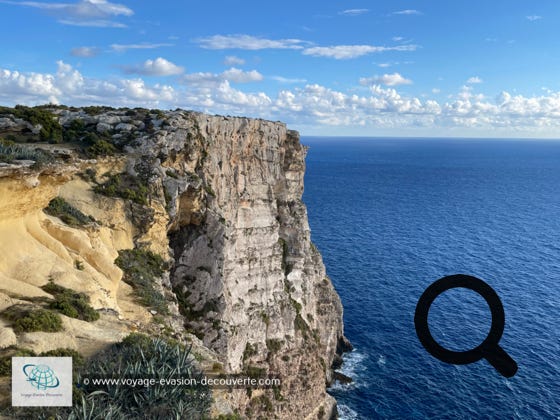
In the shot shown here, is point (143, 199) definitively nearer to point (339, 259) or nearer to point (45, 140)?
point (45, 140)

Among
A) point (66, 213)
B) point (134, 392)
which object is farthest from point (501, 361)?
point (66, 213)

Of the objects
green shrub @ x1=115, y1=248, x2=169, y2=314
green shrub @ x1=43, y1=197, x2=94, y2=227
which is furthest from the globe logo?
green shrub @ x1=43, y1=197, x2=94, y2=227

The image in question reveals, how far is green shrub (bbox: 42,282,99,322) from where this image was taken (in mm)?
19297

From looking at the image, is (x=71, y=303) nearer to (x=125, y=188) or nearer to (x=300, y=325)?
(x=125, y=188)

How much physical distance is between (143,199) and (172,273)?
1377 cm

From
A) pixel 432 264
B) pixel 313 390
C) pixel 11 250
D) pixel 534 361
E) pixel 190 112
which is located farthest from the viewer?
pixel 432 264

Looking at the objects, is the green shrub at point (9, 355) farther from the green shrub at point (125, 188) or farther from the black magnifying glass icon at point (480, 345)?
the green shrub at point (125, 188)

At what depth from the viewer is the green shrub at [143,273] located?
29.2m

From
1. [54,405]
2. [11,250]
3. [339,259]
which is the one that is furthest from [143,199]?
[339,259]

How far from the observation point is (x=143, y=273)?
32281 millimetres

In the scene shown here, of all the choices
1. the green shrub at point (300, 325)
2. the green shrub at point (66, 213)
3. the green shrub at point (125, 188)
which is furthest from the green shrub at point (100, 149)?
the green shrub at point (300, 325)

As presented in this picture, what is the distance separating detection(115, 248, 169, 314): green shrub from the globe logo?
44.2 feet

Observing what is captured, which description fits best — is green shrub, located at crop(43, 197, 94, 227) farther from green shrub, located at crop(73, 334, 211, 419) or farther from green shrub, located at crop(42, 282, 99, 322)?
green shrub, located at crop(73, 334, 211, 419)

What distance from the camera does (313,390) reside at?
194ft
